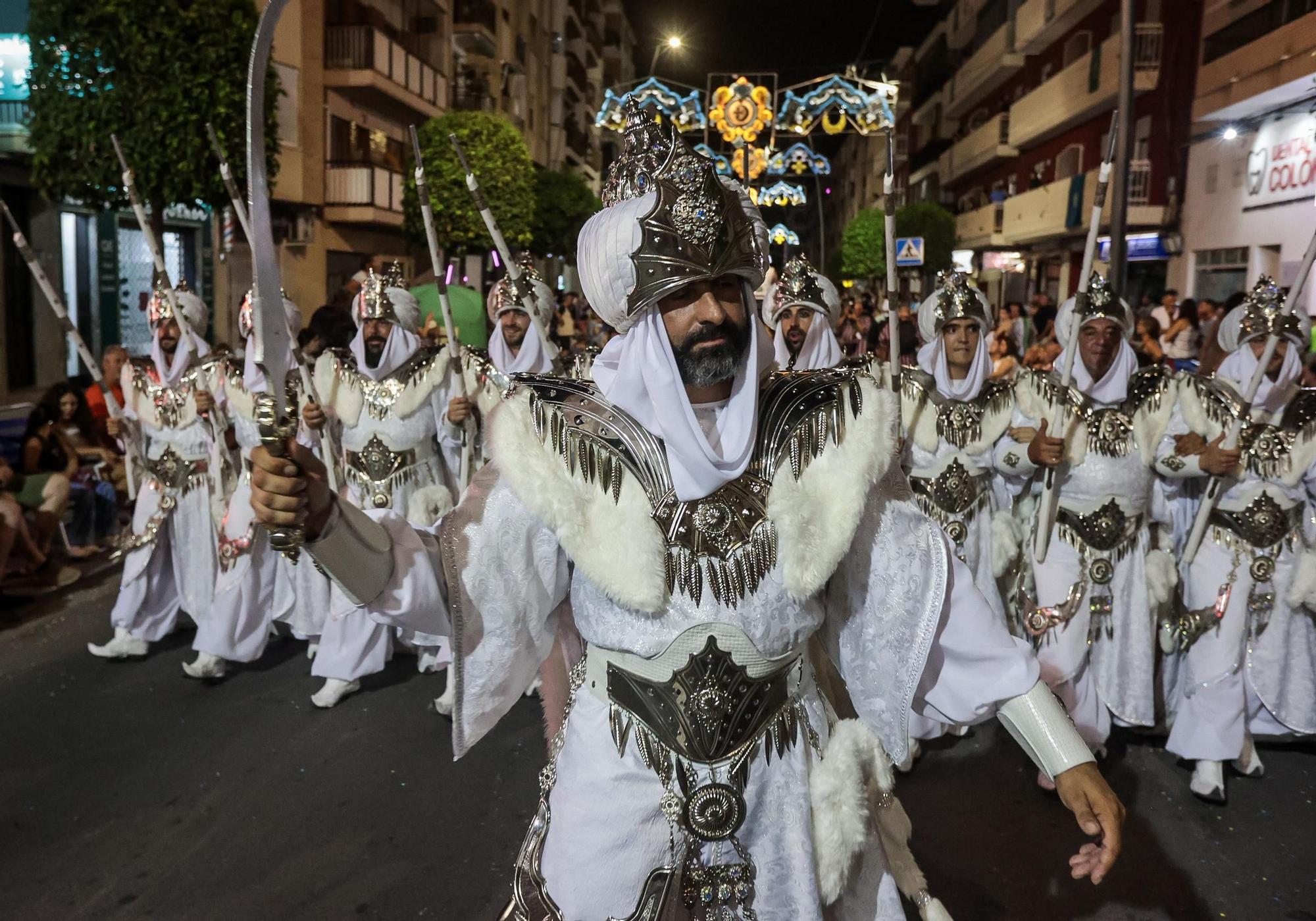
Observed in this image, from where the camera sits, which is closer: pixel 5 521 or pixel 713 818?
pixel 713 818

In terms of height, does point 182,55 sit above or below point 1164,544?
above

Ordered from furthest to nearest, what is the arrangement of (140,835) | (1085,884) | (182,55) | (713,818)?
(182,55) → (140,835) → (1085,884) → (713,818)

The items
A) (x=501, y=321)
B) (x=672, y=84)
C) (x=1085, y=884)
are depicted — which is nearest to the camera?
(x=1085, y=884)

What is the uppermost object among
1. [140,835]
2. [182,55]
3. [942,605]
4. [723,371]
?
[182,55]

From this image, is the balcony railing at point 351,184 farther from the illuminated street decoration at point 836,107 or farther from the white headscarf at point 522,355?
the white headscarf at point 522,355

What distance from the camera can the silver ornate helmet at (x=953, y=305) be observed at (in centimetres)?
582

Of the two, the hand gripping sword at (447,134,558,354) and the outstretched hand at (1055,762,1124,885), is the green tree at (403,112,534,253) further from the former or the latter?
the outstretched hand at (1055,762,1124,885)

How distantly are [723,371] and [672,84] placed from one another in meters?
19.0

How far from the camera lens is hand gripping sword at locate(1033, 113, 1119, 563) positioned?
4711 millimetres

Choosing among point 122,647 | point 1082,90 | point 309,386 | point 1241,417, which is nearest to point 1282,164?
point 1082,90

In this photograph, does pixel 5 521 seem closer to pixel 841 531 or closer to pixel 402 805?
pixel 402 805

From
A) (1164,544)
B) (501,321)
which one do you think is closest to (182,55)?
(501,321)

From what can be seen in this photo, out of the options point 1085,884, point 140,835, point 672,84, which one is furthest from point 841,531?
point 672,84

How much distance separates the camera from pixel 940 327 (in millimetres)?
5855
